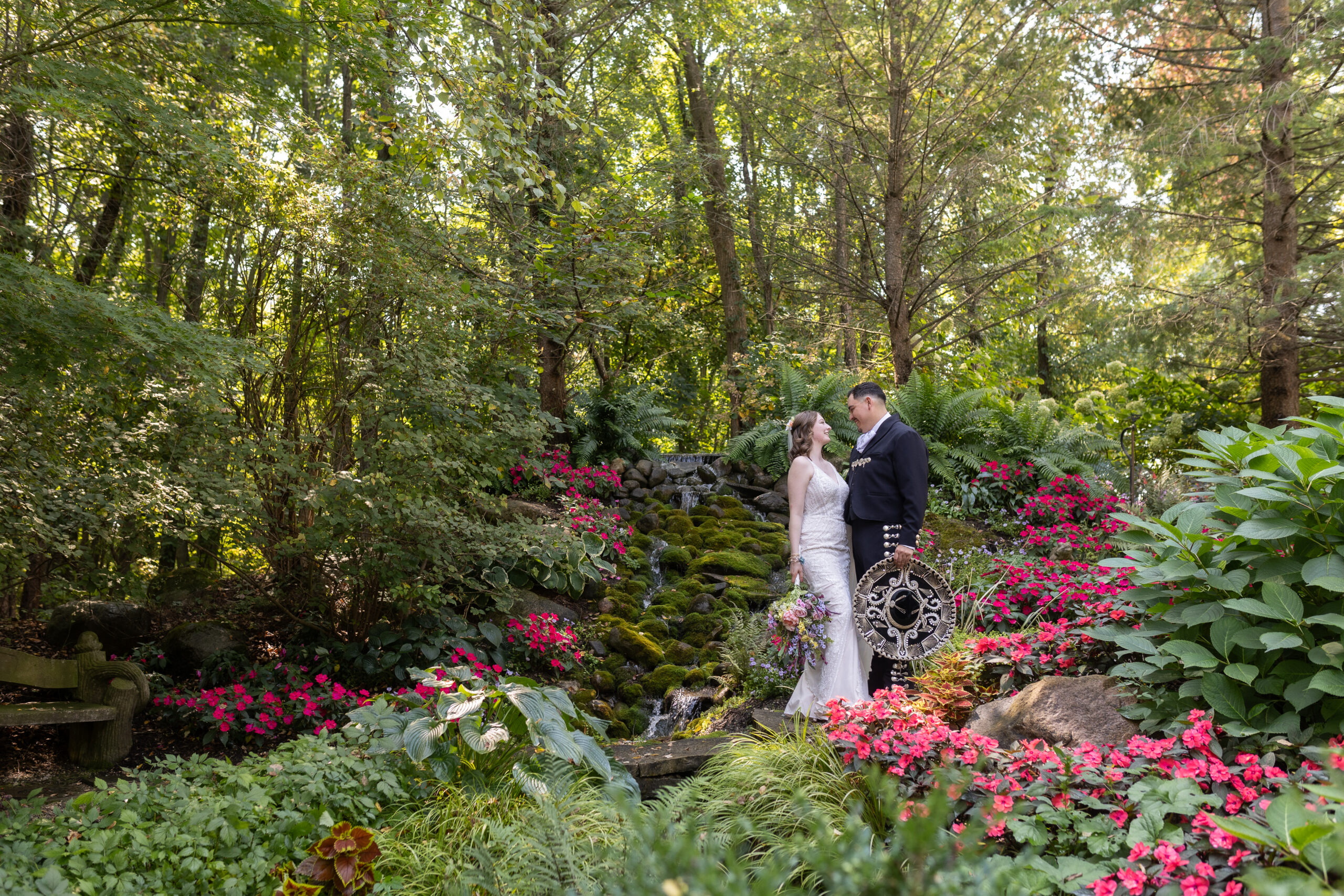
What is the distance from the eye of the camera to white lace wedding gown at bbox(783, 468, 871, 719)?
445 cm

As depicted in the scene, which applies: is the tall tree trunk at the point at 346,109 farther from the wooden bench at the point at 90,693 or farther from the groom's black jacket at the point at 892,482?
the groom's black jacket at the point at 892,482

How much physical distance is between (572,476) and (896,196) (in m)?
4.50

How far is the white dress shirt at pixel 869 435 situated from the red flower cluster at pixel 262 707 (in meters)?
3.31

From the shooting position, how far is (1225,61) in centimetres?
822

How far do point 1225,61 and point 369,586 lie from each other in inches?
383

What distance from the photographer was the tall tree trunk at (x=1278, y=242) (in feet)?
22.9

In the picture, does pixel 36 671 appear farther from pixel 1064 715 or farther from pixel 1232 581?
pixel 1232 581

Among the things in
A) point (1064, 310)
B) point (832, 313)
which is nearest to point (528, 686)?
point (1064, 310)

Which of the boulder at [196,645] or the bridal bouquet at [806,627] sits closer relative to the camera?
the bridal bouquet at [806,627]

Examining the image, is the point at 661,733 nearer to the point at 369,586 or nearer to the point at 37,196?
the point at 369,586

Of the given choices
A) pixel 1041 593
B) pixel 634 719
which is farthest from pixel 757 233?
pixel 1041 593

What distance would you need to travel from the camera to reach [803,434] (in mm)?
4652

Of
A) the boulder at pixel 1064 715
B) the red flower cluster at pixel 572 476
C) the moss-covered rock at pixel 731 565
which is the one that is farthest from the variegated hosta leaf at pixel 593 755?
the red flower cluster at pixel 572 476

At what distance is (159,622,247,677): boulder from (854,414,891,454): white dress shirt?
4514 millimetres
